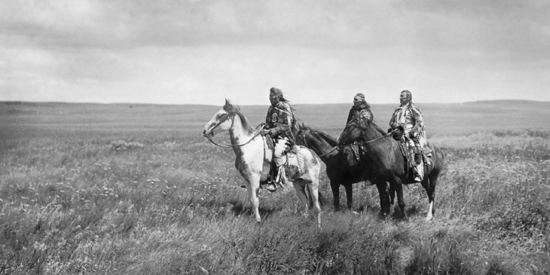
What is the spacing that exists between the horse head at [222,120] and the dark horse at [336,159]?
1748 mm

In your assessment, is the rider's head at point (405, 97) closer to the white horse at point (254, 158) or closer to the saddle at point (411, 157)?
the saddle at point (411, 157)

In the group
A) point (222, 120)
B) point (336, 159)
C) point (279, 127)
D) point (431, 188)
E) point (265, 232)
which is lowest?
point (265, 232)

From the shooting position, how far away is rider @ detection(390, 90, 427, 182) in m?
8.74

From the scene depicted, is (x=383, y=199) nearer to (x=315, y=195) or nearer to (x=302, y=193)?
(x=315, y=195)

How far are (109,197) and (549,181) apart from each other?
9837 millimetres

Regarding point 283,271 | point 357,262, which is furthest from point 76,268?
point 357,262

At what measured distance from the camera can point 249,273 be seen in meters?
6.09

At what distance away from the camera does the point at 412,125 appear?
8.94 metres

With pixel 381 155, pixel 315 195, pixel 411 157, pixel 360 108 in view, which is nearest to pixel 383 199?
pixel 381 155

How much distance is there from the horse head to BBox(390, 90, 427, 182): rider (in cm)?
323

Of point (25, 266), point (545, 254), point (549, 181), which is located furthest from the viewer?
point (549, 181)

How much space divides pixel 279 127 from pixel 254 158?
2.29ft

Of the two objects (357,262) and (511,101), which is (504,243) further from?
(511,101)

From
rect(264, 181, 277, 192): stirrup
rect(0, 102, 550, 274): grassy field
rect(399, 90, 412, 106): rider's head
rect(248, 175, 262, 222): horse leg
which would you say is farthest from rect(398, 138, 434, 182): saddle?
rect(248, 175, 262, 222): horse leg
